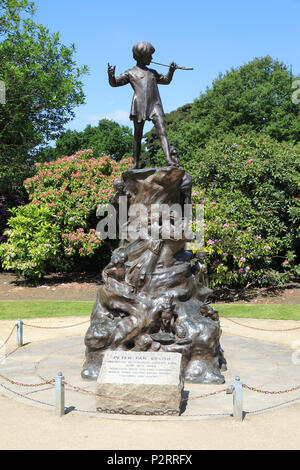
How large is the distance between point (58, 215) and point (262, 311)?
982 centimetres

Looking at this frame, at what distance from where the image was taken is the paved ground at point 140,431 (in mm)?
5816

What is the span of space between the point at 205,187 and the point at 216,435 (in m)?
15.3

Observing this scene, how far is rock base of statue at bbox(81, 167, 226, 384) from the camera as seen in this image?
28.5 feet

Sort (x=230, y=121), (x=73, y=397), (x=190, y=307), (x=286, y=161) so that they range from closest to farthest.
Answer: (x=73, y=397) → (x=190, y=307) → (x=286, y=161) → (x=230, y=121)

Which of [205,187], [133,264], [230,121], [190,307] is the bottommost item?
[190,307]

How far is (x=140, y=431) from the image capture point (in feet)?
20.4

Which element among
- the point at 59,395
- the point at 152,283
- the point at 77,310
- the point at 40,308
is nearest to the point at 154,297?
the point at 152,283

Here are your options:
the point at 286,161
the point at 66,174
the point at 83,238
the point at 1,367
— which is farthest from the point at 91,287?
the point at 1,367

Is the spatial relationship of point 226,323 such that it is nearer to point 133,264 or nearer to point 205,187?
point 133,264

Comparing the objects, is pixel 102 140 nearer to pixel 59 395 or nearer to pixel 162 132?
pixel 162 132

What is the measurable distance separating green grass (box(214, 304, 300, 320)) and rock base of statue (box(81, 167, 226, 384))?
230 inches

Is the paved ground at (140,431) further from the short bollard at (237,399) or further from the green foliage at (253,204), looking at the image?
the green foliage at (253,204)

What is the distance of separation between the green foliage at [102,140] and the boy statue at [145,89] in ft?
75.9

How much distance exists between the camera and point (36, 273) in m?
21.5
